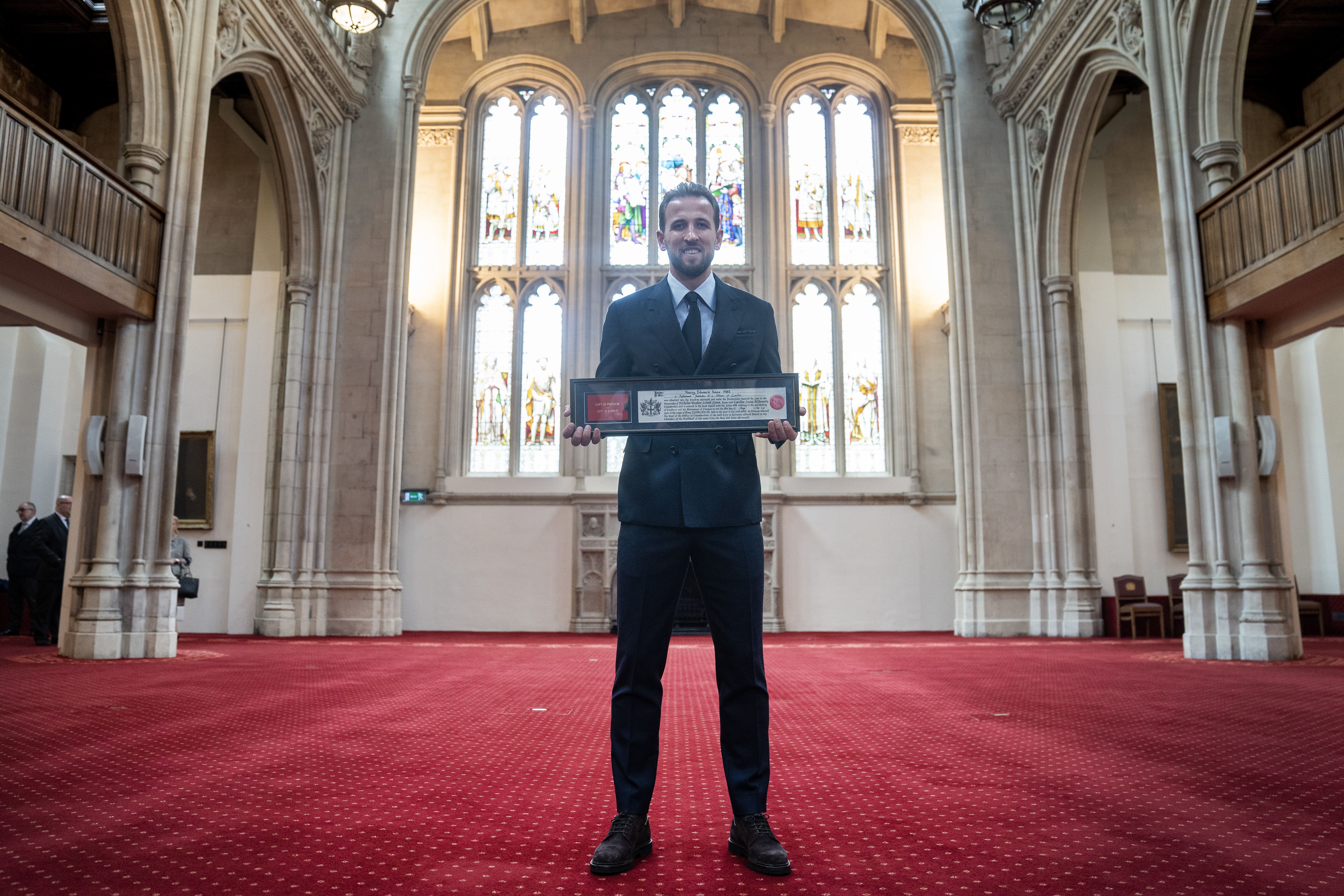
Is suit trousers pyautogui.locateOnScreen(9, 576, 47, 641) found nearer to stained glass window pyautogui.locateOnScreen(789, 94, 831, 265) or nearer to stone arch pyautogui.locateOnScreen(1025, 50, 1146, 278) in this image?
stained glass window pyautogui.locateOnScreen(789, 94, 831, 265)

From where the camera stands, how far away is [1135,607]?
450 inches

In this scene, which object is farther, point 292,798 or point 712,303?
point 292,798

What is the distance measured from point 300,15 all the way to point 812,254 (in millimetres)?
8498

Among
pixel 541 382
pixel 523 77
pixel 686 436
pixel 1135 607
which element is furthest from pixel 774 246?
pixel 686 436

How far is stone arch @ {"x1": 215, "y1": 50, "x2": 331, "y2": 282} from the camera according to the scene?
1123cm

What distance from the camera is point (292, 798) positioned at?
2732 mm

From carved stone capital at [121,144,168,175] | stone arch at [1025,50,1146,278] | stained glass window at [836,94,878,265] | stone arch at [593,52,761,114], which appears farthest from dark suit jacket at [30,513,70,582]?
stone arch at [1025,50,1146,278]

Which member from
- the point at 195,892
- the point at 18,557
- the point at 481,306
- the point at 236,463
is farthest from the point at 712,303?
the point at 481,306

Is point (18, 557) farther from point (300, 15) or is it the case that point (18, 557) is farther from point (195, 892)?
point (195, 892)

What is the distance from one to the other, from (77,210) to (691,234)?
7.14 m

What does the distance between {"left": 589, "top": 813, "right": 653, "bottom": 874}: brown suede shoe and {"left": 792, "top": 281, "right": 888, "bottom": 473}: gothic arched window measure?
1272cm

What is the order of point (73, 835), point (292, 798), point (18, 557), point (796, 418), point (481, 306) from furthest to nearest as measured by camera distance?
point (481, 306) → point (18, 557) → point (292, 798) → point (73, 835) → point (796, 418)

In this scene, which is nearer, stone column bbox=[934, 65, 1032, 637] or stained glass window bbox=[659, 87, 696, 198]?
stone column bbox=[934, 65, 1032, 637]

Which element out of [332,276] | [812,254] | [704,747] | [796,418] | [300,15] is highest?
[300,15]
